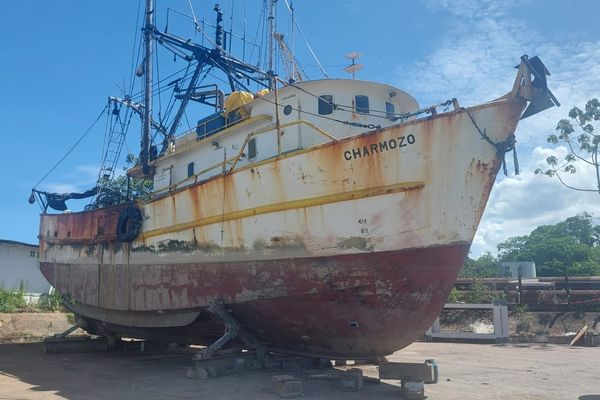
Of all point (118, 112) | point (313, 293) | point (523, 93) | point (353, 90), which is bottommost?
point (313, 293)

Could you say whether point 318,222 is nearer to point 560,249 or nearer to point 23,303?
point 23,303

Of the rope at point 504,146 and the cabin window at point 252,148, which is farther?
the cabin window at point 252,148

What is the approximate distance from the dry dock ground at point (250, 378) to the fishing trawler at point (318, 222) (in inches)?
31.8

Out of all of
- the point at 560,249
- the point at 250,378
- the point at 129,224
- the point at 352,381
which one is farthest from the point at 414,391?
the point at 560,249

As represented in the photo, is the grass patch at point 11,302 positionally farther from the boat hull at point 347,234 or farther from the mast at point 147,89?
the boat hull at point 347,234

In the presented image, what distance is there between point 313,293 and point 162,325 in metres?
3.98

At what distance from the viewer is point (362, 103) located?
32.1 ft

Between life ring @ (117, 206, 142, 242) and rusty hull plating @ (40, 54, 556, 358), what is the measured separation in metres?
1.78

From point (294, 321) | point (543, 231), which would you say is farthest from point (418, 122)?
point (543, 231)

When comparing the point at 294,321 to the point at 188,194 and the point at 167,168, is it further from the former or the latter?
the point at 167,168

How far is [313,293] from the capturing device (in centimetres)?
802

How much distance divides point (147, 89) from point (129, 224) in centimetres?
462

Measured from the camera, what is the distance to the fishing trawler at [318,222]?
7293 mm

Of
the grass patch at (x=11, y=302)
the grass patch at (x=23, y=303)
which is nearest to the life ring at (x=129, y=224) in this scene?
the grass patch at (x=23, y=303)
